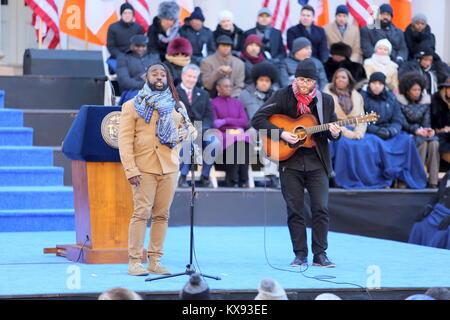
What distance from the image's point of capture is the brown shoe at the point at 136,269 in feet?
24.5

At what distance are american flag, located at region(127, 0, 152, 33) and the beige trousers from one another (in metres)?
8.58

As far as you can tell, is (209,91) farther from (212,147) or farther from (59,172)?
(59,172)

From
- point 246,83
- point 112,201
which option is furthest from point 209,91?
point 112,201

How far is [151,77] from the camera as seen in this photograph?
7477mm

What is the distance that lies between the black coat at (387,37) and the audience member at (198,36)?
9.02 ft

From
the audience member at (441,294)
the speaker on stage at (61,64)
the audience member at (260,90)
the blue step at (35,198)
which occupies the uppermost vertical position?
the speaker on stage at (61,64)

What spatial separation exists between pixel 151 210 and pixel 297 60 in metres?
7.02

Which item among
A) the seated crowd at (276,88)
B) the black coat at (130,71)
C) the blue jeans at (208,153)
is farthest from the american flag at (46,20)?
the blue jeans at (208,153)

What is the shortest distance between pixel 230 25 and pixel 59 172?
397 centimetres

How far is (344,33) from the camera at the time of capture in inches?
616

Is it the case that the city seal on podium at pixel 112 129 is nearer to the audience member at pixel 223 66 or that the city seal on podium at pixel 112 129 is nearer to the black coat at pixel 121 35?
the audience member at pixel 223 66

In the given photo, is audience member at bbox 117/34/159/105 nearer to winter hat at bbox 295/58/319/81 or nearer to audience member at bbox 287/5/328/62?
audience member at bbox 287/5/328/62

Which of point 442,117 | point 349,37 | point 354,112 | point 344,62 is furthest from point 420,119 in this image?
point 349,37
